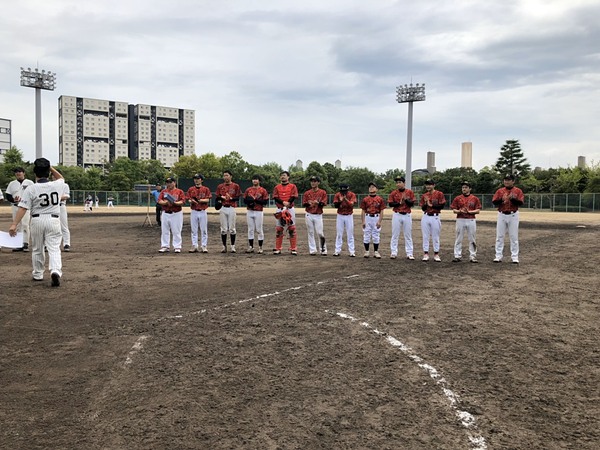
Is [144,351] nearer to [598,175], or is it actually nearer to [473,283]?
[473,283]

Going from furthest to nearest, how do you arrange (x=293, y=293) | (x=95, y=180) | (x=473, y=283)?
(x=95, y=180) < (x=473, y=283) < (x=293, y=293)

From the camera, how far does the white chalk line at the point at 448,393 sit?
3459 mm

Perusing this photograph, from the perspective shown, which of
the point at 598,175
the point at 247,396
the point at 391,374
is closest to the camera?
the point at 247,396

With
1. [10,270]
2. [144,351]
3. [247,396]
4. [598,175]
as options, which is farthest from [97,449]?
[598,175]

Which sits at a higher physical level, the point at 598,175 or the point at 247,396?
the point at 598,175

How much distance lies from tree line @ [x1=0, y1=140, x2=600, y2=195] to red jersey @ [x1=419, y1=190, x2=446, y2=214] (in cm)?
5376

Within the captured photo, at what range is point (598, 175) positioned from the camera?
63.6 meters

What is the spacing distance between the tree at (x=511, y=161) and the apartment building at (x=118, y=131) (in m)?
106

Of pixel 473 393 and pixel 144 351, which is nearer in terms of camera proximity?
pixel 473 393

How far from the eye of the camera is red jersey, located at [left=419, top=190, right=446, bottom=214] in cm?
1264

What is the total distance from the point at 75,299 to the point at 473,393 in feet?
20.4

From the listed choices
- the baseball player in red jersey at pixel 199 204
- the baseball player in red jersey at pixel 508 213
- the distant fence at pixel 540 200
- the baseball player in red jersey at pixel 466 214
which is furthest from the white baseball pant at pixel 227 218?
the distant fence at pixel 540 200

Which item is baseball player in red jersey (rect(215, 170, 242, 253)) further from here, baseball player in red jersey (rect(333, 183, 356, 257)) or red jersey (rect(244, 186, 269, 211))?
baseball player in red jersey (rect(333, 183, 356, 257))

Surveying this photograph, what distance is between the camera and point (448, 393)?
4.23 metres
